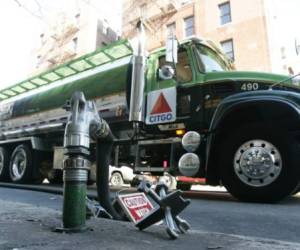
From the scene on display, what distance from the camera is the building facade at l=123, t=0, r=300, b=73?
19969 millimetres

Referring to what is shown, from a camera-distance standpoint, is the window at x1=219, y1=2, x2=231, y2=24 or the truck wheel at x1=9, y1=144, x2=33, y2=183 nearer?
the truck wheel at x1=9, y1=144, x2=33, y2=183

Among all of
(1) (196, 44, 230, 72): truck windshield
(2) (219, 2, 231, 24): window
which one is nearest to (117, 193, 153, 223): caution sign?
(1) (196, 44, 230, 72): truck windshield

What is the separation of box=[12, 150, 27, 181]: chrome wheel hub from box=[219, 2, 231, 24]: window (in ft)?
53.4

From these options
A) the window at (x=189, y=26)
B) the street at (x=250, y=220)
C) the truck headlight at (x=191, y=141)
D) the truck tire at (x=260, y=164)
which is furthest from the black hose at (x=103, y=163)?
the window at (x=189, y=26)

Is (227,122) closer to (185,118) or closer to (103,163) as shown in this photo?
(185,118)

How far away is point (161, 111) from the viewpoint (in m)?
6.54

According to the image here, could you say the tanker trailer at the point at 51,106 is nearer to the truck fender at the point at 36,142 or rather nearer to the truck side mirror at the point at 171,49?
the truck fender at the point at 36,142

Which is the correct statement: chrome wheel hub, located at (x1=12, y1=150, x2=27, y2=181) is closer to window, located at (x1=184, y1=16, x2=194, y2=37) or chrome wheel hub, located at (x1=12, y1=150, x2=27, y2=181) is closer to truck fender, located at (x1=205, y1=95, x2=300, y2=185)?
truck fender, located at (x1=205, y1=95, x2=300, y2=185)

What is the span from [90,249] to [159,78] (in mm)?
5077

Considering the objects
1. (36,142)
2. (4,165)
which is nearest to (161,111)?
(36,142)

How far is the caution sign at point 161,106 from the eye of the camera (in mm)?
6445

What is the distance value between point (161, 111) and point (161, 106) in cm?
10

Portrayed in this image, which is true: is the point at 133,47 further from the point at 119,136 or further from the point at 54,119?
the point at 54,119

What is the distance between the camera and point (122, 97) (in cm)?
712
